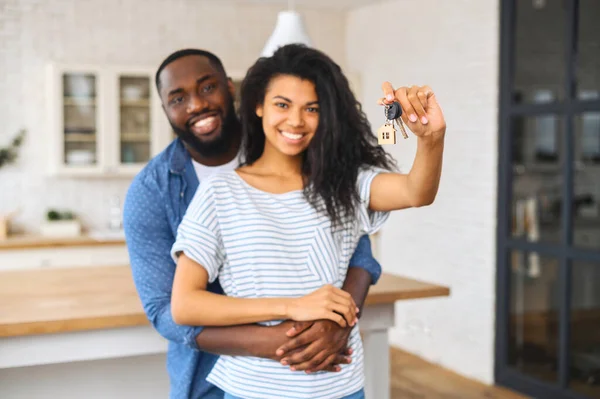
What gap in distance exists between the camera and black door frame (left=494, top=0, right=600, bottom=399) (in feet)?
12.1

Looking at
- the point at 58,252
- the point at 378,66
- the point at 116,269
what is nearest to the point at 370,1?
the point at 378,66

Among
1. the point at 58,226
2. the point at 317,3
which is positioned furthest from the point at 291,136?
the point at 317,3

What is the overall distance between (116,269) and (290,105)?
4.96 ft

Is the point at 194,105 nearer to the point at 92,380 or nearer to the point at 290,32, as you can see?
the point at 92,380

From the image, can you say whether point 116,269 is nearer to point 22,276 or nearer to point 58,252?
point 22,276

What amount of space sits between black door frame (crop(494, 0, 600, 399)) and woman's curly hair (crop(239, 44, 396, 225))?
2435 mm

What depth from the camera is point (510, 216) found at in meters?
4.12

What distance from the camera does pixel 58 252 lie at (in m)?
4.49

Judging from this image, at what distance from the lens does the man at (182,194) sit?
1.62m

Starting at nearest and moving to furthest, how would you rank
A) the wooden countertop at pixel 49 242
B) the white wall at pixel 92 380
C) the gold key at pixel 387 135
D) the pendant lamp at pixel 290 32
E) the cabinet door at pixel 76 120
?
the gold key at pixel 387 135
the white wall at pixel 92 380
the pendant lamp at pixel 290 32
the wooden countertop at pixel 49 242
the cabinet door at pixel 76 120

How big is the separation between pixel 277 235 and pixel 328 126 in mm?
250

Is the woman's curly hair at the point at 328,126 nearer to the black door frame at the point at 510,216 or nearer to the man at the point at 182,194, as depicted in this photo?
the man at the point at 182,194

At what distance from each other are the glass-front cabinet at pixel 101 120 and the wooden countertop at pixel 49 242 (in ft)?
1.54

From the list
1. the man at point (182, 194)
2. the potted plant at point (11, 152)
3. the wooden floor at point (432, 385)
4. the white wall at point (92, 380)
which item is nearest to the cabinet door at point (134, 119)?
the potted plant at point (11, 152)
